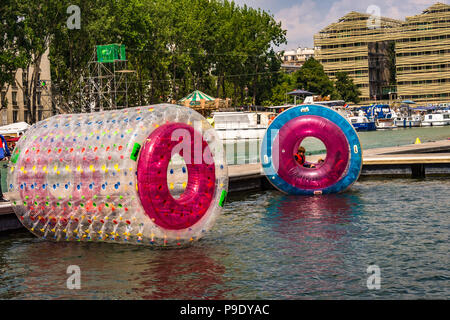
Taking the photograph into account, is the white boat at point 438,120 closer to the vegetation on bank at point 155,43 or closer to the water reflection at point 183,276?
the vegetation on bank at point 155,43

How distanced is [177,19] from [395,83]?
11430cm

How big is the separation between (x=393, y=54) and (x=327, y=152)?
175 metres

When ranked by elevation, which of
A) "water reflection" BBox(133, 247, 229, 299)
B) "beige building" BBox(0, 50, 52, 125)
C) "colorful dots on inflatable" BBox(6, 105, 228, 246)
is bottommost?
"water reflection" BBox(133, 247, 229, 299)

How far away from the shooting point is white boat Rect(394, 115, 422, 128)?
10022 cm

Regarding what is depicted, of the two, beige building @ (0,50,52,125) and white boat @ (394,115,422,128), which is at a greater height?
beige building @ (0,50,52,125)

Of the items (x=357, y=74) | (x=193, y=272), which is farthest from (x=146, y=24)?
(x=357, y=74)

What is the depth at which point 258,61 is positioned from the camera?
98.1m

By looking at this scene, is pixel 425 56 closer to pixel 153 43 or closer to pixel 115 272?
pixel 153 43

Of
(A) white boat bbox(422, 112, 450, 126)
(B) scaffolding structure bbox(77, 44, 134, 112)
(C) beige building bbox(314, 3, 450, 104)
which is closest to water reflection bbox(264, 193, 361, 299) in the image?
(B) scaffolding structure bbox(77, 44, 134, 112)

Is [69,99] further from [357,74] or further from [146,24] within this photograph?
[357,74]

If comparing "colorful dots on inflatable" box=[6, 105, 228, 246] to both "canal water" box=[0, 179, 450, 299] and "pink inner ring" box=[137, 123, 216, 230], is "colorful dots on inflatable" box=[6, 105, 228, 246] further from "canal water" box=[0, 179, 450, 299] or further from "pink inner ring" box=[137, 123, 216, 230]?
"canal water" box=[0, 179, 450, 299]

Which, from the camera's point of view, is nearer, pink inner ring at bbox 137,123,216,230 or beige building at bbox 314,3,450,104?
pink inner ring at bbox 137,123,216,230

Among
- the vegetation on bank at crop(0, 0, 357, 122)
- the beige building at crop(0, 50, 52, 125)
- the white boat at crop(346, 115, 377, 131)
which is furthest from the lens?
the white boat at crop(346, 115, 377, 131)

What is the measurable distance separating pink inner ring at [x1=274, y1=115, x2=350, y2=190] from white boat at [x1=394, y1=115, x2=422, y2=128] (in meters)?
81.6
